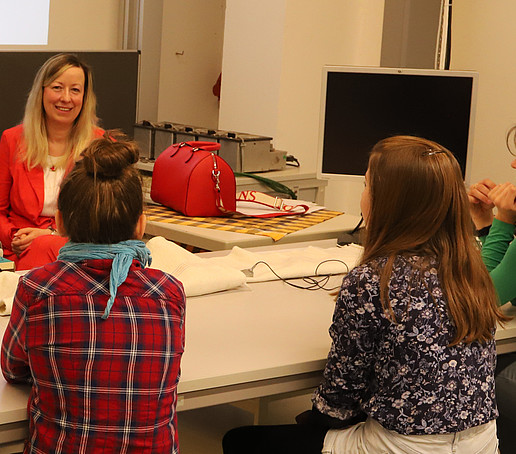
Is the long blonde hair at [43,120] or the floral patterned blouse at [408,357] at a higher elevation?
the long blonde hair at [43,120]

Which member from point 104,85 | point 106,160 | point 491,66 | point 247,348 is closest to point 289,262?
point 247,348

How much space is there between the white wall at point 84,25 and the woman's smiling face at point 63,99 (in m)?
1.79

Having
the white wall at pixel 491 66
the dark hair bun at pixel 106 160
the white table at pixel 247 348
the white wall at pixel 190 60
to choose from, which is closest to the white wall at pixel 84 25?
the white wall at pixel 190 60

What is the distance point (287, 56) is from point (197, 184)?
1.54 meters

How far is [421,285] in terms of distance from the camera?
5.14 feet

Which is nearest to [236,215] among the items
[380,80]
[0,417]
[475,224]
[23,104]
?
[380,80]

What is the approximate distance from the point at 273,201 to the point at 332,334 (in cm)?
170

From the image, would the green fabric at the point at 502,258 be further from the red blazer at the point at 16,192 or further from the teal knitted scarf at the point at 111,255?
the red blazer at the point at 16,192

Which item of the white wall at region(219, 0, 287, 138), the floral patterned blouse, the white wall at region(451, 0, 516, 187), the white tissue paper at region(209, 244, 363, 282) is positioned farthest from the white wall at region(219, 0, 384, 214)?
the floral patterned blouse

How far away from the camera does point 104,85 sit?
4.11 m

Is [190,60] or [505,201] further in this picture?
[190,60]

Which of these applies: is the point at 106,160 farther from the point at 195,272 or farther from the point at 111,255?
the point at 195,272

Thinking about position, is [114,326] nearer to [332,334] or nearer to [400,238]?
[332,334]

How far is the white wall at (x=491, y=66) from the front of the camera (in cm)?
453
